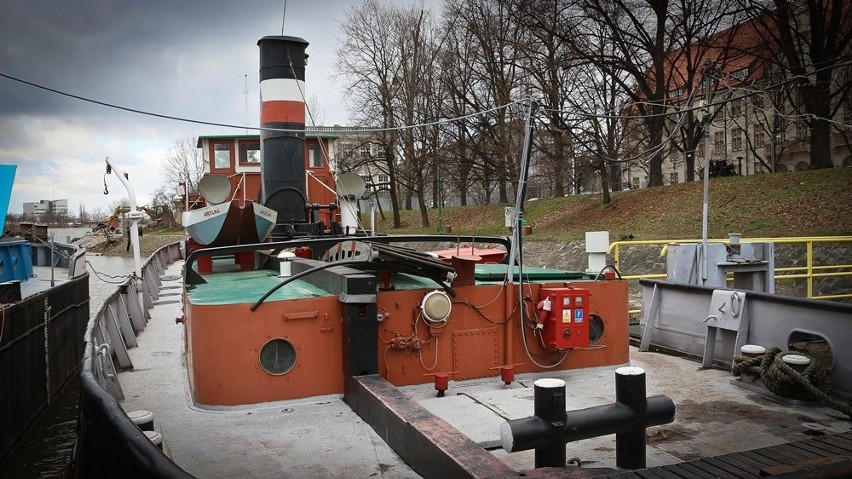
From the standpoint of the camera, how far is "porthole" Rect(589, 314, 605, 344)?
22.4 ft

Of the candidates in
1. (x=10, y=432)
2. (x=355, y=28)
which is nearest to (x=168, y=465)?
(x=10, y=432)

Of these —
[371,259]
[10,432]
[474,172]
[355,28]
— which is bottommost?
[10,432]

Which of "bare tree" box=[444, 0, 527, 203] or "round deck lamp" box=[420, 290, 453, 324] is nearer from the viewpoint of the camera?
"round deck lamp" box=[420, 290, 453, 324]

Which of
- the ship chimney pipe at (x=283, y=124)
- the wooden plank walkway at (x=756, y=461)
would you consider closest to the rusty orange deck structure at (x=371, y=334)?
the wooden plank walkway at (x=756, y=461)

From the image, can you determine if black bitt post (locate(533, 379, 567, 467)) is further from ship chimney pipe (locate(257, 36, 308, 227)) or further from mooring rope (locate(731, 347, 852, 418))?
ship chimney pipe (locate(257, 36, 308, 227))

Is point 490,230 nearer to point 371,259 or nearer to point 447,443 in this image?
point 371,259

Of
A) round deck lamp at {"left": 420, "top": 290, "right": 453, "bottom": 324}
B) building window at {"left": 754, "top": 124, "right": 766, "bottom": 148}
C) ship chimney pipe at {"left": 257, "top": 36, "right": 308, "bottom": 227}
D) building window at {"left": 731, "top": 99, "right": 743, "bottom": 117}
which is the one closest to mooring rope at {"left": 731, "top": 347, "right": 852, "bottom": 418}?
round deck lamp at {"left": 420, "top": 290, "right": 453, "bottom": 324}

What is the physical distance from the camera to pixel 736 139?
161 feet

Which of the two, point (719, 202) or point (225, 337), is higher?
point (719, 202)

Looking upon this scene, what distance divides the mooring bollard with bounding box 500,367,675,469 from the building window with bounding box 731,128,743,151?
159 ft

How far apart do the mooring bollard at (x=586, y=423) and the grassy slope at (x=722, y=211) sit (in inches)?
653

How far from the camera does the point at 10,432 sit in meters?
8.55

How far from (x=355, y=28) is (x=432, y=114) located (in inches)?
227

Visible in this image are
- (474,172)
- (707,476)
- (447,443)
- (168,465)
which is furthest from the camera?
(474,172)
